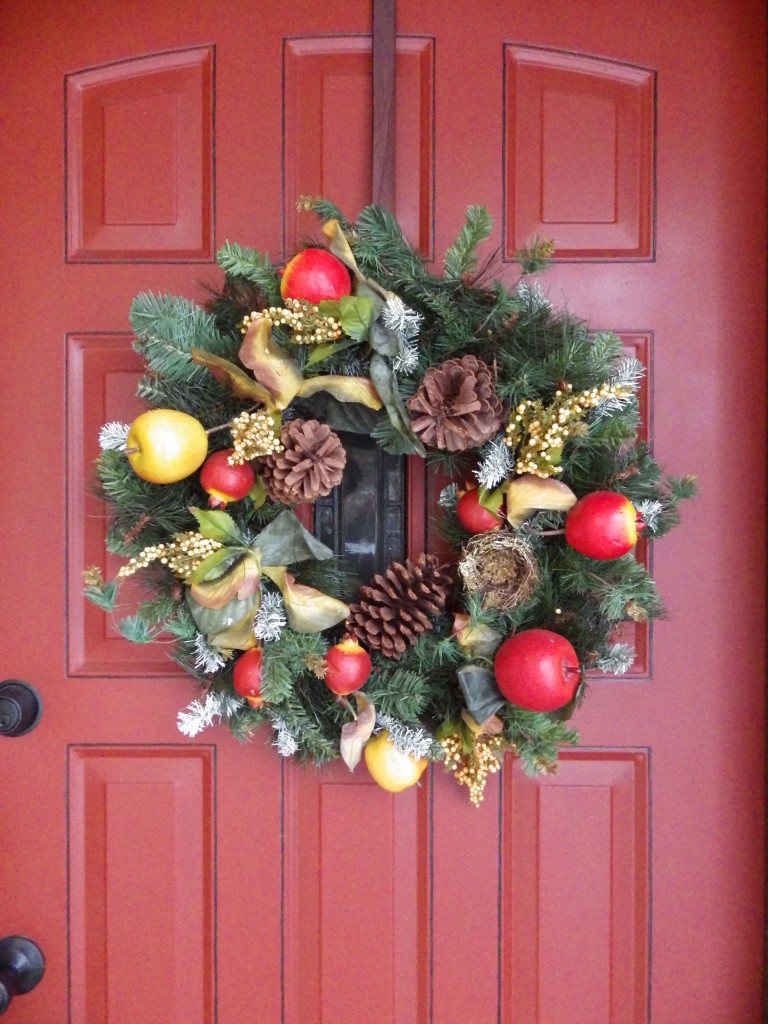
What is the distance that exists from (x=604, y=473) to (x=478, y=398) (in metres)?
0.21

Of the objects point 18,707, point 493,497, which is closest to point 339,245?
point 493,497

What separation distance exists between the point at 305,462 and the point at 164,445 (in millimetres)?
165

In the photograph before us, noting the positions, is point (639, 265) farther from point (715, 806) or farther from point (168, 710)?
point (168, 710)

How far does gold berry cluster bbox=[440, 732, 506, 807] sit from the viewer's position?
844 millimetres

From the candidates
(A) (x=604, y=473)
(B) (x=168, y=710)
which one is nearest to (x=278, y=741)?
(B) (x=168, y=710)

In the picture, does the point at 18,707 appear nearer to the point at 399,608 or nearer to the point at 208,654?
the point at 208,654

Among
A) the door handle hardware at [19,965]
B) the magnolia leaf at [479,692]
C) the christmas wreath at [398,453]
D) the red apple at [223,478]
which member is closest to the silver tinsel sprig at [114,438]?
the christmas wreath at [398,453]

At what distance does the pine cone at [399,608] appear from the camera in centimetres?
81

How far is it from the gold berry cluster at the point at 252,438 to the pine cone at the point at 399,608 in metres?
0.23

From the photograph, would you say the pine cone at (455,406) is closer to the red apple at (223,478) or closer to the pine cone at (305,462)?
the pine cone at (305,462)

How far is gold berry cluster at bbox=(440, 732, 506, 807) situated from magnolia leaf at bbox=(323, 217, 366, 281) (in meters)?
0.62

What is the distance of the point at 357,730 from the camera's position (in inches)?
32.4

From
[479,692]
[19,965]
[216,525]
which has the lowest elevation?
[19,965]

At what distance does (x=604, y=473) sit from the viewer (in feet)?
2.69
